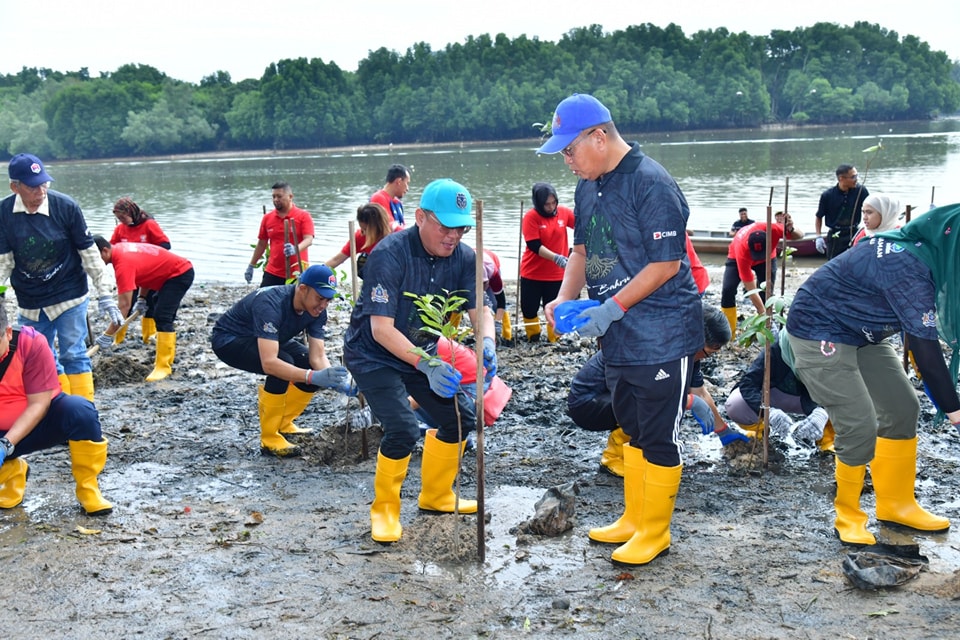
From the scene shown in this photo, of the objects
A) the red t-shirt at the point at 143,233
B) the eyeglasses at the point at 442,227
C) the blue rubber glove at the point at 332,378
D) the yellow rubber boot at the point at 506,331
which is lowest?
the yellow rubber boot at the point at 506,331

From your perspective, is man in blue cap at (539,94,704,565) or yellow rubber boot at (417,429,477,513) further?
yellow rubber boot at (417,429,477,513)

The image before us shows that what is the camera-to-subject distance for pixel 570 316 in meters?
4.09

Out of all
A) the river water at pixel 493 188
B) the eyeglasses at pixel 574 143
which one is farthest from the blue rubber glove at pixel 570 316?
the river water at pixel 493 188

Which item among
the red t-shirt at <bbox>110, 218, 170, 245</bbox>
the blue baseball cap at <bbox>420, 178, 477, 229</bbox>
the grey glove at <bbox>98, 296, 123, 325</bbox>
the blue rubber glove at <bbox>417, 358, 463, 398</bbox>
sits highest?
the blue baseball cap at <bbox>420, 178, 477, 229</bbox>

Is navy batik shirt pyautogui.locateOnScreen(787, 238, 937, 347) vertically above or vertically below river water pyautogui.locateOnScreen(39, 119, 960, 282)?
above

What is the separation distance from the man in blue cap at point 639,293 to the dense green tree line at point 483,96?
85.1m

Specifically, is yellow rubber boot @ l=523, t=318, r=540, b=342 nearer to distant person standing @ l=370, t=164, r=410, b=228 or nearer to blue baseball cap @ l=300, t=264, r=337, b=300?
distant person standing @ l=370, t=164, r=410, b=228

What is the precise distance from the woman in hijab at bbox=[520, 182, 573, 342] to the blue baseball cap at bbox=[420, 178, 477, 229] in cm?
471

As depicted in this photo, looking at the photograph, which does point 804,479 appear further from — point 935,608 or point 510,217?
point 510,217

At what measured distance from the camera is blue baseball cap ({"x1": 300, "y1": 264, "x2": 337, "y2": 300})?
562cm

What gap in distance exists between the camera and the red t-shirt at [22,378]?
4.73 m

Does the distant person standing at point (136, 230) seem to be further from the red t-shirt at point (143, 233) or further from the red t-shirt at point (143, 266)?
the red t-shirt at point (143, 266)

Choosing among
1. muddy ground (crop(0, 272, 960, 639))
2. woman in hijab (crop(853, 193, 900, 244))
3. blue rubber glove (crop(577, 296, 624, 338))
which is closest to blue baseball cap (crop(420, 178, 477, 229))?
blue rubber glove (crop(577, 296, 624, 338))

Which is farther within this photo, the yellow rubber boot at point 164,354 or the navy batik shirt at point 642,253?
the yellow rubber boot at point 164,354
